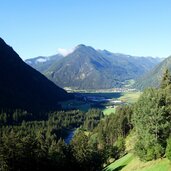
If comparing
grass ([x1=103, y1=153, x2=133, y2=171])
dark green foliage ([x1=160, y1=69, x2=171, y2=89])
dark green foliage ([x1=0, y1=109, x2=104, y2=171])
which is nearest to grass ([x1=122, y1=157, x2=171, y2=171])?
grass ([x1=103, y1=153, x2=133, y2=171])

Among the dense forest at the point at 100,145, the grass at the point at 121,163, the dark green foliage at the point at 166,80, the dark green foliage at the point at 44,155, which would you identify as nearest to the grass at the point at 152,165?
the dense forest at the point at 100,145

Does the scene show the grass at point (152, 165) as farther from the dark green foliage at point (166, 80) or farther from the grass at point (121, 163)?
the dark green foliage at point (166, 80)

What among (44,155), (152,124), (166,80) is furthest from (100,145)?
(152,124)

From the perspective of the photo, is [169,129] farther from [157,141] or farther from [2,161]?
[2,161]

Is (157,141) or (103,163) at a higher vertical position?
(157,141)

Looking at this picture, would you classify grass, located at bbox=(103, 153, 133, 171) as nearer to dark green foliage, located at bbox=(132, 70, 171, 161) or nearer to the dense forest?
the dense forest

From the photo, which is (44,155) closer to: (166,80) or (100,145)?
(166,80)

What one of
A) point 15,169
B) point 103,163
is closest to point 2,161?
point 15,169

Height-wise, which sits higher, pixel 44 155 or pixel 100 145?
pixel 44 155

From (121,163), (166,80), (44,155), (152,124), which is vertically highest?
(166,80)

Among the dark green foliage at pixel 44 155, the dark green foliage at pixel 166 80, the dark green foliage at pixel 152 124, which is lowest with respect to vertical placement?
the dark green foliage at pixel 44 155

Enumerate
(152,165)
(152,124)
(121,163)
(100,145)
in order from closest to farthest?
(152,165) < (152,124) < (121,163) < (100,145)
